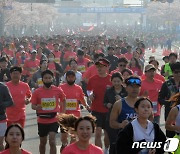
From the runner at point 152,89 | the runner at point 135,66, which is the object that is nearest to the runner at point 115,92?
the runner at point 152,89

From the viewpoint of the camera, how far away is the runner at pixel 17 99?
11703mm

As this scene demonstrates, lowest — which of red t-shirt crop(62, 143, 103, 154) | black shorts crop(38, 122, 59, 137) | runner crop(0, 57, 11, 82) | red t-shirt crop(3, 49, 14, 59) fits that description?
black shorts crop(38, 122, 59, 137)

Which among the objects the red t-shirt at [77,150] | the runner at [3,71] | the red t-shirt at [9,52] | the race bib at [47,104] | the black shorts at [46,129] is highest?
the red t-shirt at [9,52]

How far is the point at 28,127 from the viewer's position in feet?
50.8

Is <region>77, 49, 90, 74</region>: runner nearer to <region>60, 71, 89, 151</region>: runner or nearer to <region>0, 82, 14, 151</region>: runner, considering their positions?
<region>60, 71, 89, 151</region>: runner

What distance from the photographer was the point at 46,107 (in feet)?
37.0

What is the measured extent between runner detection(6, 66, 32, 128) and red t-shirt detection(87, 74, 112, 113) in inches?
42.5

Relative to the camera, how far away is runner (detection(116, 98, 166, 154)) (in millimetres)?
7027

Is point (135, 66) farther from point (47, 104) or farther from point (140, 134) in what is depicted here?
point (140, 134)

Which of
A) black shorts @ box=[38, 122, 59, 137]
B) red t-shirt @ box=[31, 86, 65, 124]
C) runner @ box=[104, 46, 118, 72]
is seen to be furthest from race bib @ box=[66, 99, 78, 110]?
runner @ box=[104, 46, 118, 72]

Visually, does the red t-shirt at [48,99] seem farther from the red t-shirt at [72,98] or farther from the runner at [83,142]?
the runner at [83,142]

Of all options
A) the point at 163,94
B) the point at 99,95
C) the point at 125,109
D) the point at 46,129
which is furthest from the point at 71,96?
the point at 125,109

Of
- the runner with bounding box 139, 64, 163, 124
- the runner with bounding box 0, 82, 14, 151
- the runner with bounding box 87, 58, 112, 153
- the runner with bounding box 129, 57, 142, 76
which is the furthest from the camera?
the runner with bounding box 129, 57, 142, 76

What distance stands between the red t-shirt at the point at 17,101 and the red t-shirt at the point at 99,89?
1.10 metres
